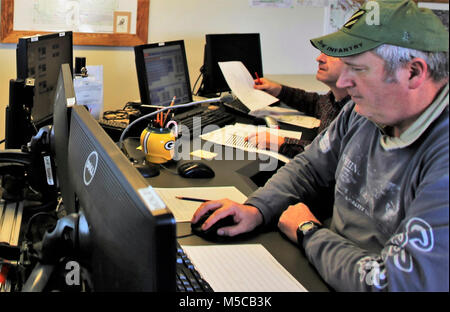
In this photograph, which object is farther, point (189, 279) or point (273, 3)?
point (273, 3)

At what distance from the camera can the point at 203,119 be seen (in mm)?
2299

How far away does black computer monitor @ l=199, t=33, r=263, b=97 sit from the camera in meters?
2.76

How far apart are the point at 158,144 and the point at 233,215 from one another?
0.55m

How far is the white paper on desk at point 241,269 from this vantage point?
3.35 ft

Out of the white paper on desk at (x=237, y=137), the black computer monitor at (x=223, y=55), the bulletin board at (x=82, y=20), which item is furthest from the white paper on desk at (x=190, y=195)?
the bulletin board at (x=82, y=20)

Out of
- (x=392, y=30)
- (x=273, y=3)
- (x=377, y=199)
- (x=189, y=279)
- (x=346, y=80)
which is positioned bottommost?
(x=189, y=279)

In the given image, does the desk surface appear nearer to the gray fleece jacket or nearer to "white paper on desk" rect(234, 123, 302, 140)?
the gray fleece jacket

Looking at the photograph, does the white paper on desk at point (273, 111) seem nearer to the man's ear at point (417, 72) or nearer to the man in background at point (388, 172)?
the man in background at point (388, 172)

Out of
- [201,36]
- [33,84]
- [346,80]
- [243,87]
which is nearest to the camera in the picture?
[346,80]

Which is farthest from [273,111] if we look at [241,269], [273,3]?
[241,269]

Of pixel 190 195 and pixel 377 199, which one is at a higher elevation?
pixel 377 199

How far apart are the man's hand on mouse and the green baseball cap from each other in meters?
0.46

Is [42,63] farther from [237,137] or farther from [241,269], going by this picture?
[241,269]
